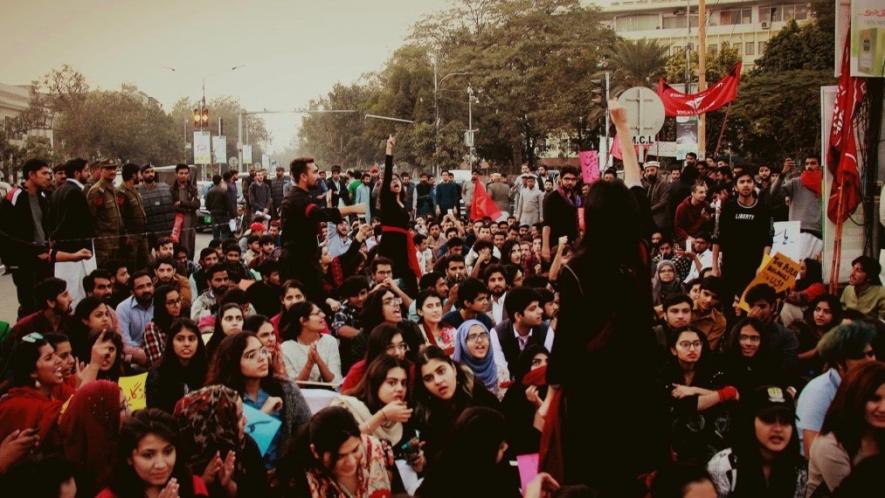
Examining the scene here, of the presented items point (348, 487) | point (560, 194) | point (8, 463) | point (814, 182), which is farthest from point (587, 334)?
point (814, 182)

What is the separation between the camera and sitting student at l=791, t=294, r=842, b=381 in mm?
7266

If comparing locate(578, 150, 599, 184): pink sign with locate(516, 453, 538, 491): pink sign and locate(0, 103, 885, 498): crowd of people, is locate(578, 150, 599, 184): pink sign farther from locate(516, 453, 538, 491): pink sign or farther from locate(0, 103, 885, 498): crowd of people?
locate(516, 453, 538, 491): pink sign

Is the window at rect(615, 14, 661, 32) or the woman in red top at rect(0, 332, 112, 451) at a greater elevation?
the window at rect(615, 14, 661, 32)

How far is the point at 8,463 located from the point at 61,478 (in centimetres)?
83

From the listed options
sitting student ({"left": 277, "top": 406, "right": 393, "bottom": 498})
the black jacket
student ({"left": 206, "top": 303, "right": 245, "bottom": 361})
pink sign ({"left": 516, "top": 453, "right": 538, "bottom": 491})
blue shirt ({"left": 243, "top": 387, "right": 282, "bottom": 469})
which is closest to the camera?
sitting student ({"left": 277, "top": 406, "right": 393, "bottom": 498})

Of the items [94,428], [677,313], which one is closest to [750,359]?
[677,313]

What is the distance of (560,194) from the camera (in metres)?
10.2

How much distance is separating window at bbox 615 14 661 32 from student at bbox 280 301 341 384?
294 feet

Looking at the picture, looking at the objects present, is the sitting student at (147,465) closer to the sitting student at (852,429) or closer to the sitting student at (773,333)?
the sitting student at (852,429)

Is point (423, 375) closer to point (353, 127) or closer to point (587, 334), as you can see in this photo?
point (587, 334)

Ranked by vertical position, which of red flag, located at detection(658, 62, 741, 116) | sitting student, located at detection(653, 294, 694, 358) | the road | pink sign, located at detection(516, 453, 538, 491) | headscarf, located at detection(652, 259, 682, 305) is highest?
red flag, located at detection(658, 62, 741, 116)

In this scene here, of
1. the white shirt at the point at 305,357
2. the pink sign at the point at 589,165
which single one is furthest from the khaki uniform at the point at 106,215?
the pink sign at the point at 589,165

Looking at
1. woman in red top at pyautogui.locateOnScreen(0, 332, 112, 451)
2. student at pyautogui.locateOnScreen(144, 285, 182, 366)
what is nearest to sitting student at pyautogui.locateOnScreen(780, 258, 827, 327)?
student at pyautogui.locateOnScreen(144, 285, 182, 366)

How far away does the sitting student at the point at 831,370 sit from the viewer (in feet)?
17.6
